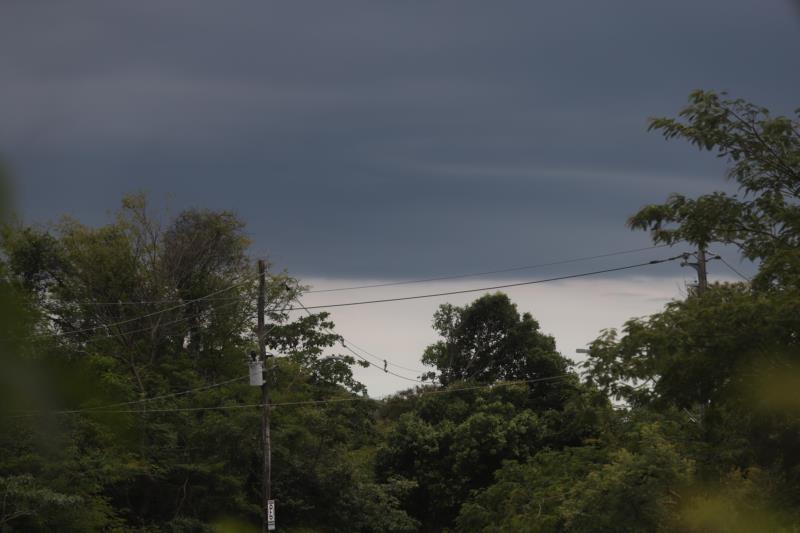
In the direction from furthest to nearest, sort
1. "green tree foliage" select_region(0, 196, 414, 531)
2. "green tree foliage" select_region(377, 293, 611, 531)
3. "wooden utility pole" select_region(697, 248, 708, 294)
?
"green tree foliage" select_region(377, 293, 611, 531) < "green tree foliage" select_region(0, 196, 414, 531) < "wooden utility pole" select_region(697, 248, 708, 294)

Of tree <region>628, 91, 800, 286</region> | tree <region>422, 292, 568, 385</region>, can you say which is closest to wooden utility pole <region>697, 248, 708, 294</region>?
tree <region>628, 91, 800, 286</region>

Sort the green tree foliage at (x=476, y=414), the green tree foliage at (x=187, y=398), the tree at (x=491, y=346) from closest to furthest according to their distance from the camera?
1. the green tree foliage at (x=187, y=398)
2. the green tree foliage at (x=476, y=414)
3. the tree at (x=491, y=346)

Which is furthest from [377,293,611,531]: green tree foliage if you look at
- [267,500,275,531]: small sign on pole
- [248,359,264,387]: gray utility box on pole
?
[248,359,264,387]: gray utility box on pole

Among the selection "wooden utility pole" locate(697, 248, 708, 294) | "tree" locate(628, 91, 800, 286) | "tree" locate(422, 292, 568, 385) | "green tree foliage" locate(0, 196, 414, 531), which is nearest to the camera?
"tree" locate(628, 91, 800, 286)

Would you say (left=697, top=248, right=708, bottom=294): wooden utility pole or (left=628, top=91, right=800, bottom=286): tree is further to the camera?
(left=697, top=248, right=708, bottom=294): wooden utility pole

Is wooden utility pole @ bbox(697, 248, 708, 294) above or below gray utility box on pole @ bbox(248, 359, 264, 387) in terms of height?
above

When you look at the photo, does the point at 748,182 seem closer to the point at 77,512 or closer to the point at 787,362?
the point at 787,362

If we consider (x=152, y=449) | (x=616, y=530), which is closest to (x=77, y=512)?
(x=152, y=449)

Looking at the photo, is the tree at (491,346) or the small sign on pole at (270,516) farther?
the tree at (491,346)

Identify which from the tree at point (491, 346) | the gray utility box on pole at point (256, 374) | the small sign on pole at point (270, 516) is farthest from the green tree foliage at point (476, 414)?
the gray utility box on pole at point (256, 374)

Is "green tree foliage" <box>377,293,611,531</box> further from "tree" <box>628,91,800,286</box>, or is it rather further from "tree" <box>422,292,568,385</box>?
"tree" <box>628,91,800,286</box>

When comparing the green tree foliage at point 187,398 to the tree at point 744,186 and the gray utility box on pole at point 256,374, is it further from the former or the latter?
the tree at point 744,186

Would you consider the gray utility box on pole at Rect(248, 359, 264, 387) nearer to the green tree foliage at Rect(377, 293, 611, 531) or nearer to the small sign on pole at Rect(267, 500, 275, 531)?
the small sign on pole at Rect(267, 500, 275, 531)

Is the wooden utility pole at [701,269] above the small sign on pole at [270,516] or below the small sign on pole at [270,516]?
above
